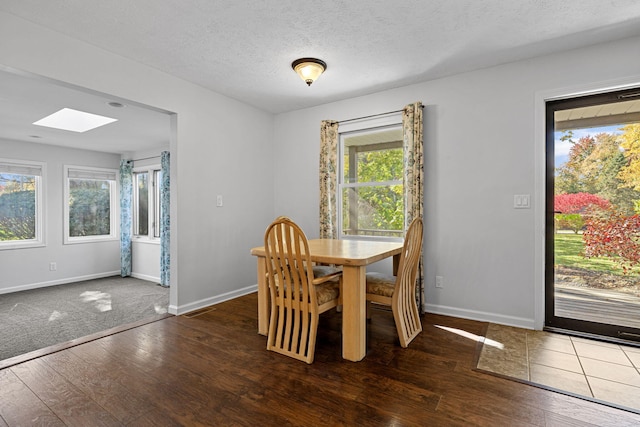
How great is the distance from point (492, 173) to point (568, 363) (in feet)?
5.46

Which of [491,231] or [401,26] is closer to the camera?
[401,26]

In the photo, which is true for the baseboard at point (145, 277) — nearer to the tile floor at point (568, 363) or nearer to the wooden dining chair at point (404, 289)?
the wooden dining chair at point (404, 289)

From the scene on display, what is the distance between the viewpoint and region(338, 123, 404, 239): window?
3.71m

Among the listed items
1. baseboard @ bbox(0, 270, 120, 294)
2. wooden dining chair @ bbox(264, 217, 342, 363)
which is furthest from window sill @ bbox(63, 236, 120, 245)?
wooden dining chair @ bbox(264, 217, 342, 363)

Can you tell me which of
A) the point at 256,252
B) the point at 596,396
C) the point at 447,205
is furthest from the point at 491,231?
the point at 256,252

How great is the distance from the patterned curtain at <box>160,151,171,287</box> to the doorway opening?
15.7ft

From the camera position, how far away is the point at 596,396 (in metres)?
1.83

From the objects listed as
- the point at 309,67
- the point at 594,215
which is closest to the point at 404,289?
the point at 594,215

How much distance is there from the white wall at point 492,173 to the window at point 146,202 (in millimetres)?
4201

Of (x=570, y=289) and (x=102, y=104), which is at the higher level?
(x=102, y=104)

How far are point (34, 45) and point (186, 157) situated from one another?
1.41m

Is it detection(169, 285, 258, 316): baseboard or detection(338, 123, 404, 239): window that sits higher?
detection(338, 123, 404, 239): window

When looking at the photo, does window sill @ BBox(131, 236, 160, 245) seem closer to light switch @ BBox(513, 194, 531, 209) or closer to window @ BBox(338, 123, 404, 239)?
window @ BBox(338, 123, 404, 239)

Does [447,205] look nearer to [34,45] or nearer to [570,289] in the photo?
[570,289]
